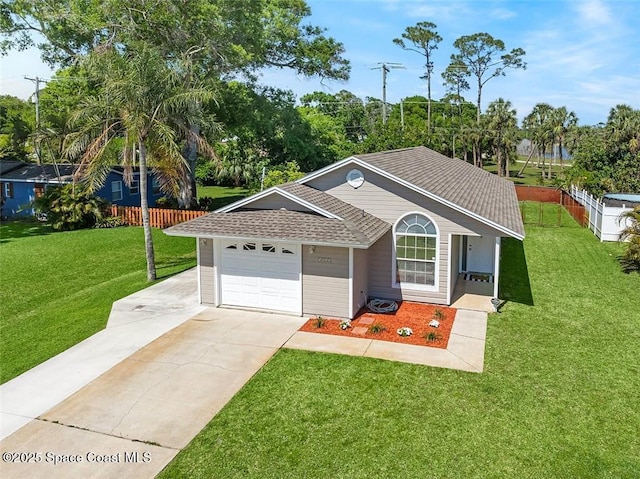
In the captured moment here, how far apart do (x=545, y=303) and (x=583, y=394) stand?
541cm

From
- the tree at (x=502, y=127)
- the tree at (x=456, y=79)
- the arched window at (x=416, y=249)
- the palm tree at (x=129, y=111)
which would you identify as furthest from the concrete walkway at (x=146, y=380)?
the tree at (x=456, y=79)

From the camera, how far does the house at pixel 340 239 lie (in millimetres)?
12383

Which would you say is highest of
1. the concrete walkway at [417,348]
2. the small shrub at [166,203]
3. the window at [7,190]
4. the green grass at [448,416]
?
the window at [7,190]

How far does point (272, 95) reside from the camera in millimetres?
32406

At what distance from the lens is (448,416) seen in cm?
805

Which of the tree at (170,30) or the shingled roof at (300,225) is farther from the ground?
the tree at (170,30)

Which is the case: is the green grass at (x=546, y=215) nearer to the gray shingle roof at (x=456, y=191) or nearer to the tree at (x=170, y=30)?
the gray shingle roof at (x=456, y=191)

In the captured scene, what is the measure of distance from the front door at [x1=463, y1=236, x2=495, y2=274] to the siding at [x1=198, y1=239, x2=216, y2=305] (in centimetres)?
906

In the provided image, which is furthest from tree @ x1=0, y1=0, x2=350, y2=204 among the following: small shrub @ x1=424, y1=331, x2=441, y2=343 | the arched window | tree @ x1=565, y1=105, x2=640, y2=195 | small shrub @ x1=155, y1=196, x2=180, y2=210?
tree @ x1=565, y1=105, x2=640, y2=195

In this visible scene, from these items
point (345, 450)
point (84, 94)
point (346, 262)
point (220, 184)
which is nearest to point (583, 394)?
A: point (345, 450)

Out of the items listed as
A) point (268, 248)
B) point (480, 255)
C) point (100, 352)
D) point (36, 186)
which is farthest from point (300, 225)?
point (36, 186)

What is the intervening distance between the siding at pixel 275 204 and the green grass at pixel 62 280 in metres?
4.92

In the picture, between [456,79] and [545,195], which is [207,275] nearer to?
[545,195]

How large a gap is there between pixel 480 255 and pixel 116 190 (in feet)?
71.7
